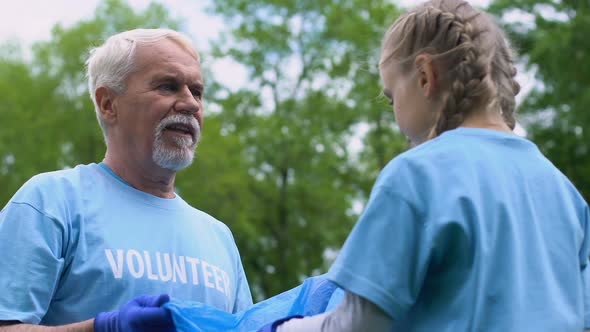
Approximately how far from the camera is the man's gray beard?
12.3 feet

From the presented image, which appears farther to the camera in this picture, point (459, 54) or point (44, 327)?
point (44, 327)

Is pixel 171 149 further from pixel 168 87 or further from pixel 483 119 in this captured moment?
pixel 483 119

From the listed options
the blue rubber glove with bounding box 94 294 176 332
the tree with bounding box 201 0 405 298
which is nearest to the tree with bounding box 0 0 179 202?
the tree with bounding box 201 0 405 298

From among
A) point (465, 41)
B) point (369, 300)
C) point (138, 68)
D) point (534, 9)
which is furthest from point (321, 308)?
point (534, 9)

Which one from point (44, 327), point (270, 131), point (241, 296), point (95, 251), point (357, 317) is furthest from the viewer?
point (270, 131)

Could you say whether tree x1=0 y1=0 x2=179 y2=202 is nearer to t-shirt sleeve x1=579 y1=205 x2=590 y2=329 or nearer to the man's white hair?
the man's white hair

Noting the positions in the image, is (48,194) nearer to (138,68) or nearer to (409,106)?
(138,68)

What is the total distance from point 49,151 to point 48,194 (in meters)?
20.4

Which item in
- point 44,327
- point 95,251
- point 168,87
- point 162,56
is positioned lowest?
point 44,327

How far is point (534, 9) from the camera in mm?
20188

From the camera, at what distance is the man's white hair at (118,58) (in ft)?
12.6

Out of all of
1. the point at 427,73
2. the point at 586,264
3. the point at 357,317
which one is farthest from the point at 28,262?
the point at 586,264

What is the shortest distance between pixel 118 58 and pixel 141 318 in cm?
140

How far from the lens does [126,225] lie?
351 centimetres
